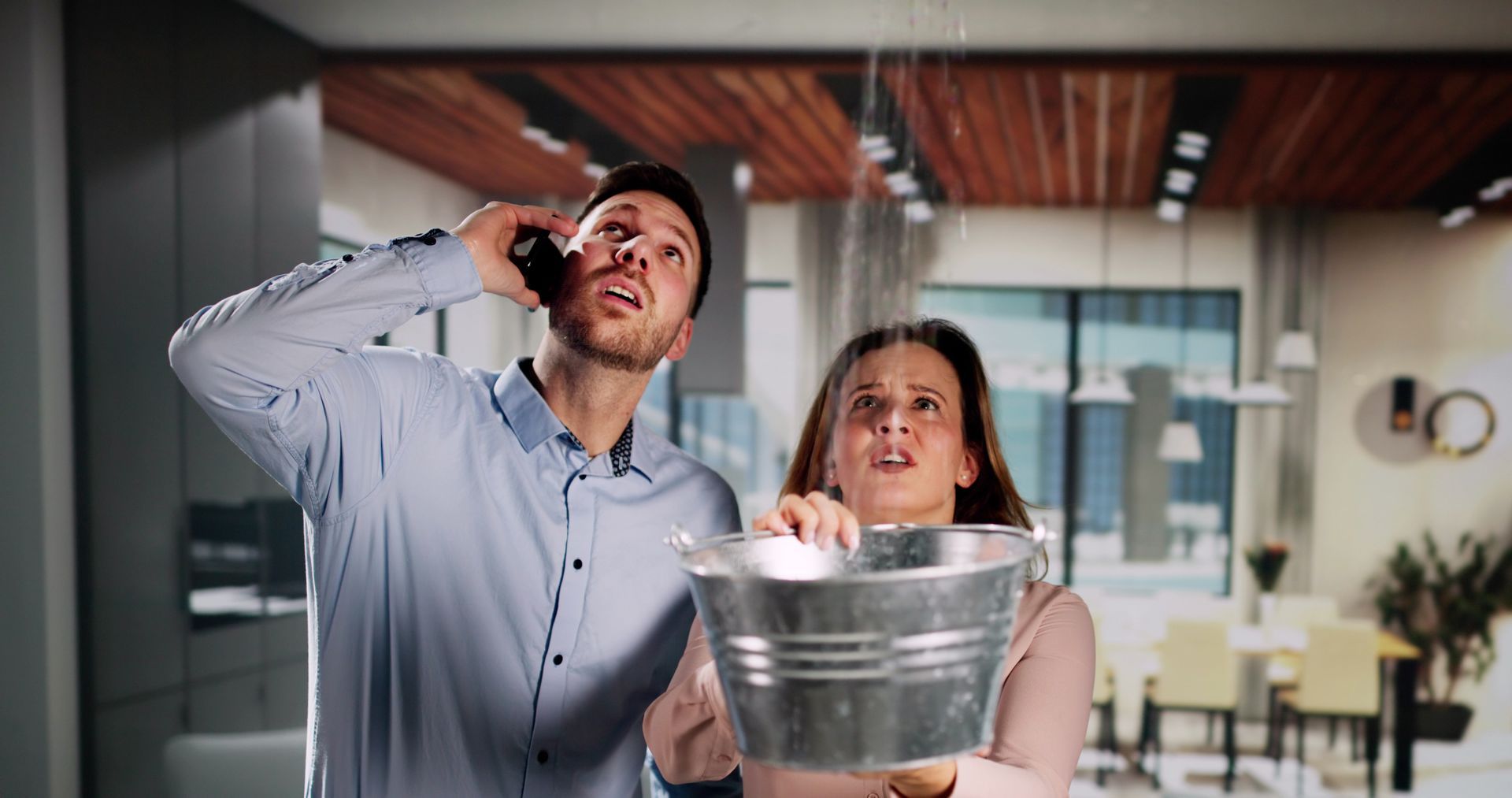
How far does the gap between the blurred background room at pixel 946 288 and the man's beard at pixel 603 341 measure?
2.12 m

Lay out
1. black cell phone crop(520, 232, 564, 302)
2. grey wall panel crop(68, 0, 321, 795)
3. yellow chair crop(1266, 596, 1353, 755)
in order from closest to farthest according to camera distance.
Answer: black cell phone crop(520, 232, 564, 302) < grey wall panel crop(68, 0, 321, 795) < yellow chair crop(1266, 596, 1353, 755)

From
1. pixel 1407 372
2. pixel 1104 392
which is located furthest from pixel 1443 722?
pixel 1104 392

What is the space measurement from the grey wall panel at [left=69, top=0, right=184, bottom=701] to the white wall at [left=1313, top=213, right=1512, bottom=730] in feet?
13.1

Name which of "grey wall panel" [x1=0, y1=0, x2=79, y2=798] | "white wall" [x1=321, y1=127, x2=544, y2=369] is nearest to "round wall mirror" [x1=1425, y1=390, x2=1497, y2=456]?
"white wall" [x1=321, y1=127, x2=544, y2=369]

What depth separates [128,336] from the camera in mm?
2809

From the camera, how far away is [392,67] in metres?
3.58

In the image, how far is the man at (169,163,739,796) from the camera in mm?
1186

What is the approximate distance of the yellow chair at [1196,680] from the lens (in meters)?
4.17

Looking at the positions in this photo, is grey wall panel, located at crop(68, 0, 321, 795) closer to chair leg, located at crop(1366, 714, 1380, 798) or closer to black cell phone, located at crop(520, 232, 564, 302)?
black cell phone, located at crop(520, 232, 564, 302)

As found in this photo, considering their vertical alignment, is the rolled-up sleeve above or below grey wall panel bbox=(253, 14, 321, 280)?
below

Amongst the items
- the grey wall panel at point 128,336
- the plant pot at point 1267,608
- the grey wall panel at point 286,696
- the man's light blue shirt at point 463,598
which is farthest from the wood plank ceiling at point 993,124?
the man's light blue shirt at point 463,598

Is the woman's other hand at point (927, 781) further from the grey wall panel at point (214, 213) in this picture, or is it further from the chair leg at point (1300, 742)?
the chair leg at point (1300, 742)

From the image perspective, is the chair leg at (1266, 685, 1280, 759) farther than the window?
No

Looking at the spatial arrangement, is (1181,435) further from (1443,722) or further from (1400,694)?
(1443,722)
